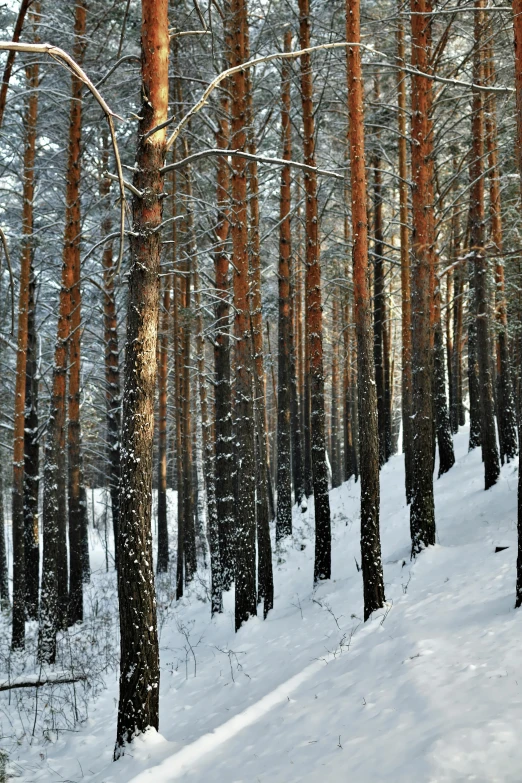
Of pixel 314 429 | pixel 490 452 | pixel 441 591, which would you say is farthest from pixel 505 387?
pixel 441 591

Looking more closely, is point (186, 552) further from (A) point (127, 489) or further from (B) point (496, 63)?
(B) point (496, 63)

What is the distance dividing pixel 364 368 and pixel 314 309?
9.31 ft

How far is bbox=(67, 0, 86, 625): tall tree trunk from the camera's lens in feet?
33.4

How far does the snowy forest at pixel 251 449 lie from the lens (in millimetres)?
4641

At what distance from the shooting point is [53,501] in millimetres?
10102

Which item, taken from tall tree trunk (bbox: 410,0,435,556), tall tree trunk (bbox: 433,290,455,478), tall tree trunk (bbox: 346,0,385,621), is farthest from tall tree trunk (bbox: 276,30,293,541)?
tall tree trunk (bbox: 346,0,385,621)

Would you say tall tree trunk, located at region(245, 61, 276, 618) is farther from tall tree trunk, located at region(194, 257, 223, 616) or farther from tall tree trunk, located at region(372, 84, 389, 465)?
tall tree trunk, located at region(372, 84, 389, 465)

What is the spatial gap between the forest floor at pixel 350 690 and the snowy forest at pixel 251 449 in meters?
0.03

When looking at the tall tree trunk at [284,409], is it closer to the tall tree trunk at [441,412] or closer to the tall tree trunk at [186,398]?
the tall tree trunk at [186,398]

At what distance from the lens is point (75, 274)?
10680 millimetres

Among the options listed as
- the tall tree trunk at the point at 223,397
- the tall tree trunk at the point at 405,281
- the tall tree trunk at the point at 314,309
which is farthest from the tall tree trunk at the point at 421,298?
the tall tree trunk at the point at 405,281

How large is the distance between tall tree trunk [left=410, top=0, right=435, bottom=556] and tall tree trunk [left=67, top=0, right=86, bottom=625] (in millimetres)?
5232

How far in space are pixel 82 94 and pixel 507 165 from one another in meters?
11.6

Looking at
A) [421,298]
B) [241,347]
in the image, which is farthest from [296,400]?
[421,298]
